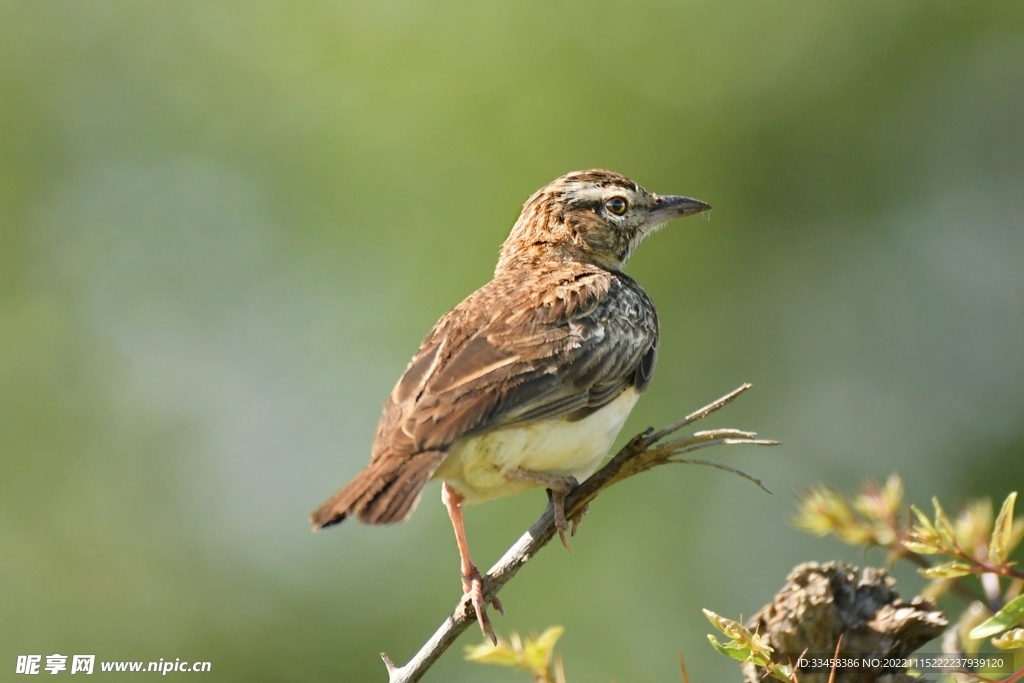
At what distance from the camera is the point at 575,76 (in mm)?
12664

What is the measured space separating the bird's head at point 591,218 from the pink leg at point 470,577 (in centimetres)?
226

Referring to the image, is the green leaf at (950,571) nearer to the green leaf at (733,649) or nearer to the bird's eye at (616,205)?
the green leaf at (733,649)

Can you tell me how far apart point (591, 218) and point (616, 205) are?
0.22m

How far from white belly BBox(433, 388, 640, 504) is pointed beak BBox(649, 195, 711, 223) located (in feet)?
8.43

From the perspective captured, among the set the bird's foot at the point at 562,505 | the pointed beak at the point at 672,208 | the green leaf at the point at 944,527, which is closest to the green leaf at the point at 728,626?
the green leaf at the point at 944,527

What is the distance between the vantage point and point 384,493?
478 cm

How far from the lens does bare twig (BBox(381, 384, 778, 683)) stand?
395 cm

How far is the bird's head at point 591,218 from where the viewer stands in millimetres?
7754

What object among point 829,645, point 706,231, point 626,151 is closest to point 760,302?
point 706,231

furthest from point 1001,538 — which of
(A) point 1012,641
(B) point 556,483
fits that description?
(B) point 556,483

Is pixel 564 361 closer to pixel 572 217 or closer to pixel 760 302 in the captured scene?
pixel 572 217

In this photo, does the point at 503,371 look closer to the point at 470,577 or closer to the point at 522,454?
the point at 522,454

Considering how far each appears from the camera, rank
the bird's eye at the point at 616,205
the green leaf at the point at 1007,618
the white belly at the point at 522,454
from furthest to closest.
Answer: the bird's eye at the point at 616,205 → the white belly at the point at 522,454 → the green leaf at the point at 1007,618

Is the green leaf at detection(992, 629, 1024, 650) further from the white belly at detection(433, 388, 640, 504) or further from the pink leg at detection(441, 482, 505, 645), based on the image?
the white belly at detection(433, 388, 640, 504)
